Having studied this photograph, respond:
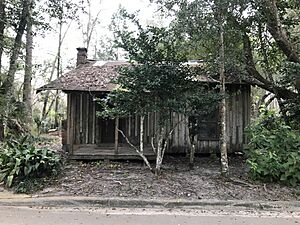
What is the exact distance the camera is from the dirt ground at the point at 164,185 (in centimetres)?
680

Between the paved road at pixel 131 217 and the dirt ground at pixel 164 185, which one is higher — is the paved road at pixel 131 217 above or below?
below

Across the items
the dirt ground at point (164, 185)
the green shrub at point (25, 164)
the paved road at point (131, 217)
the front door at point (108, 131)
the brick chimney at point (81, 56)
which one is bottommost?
the paved road at point (131, 217)

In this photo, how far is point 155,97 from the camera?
7941 mm

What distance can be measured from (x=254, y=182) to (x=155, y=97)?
3.16 metres

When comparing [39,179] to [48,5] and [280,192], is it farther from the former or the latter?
[48,5]

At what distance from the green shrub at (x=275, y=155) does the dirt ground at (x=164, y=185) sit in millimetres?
249

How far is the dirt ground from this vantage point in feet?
22.3

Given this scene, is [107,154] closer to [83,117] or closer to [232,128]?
[83,117]

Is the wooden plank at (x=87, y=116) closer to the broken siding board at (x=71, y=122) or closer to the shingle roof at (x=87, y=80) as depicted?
the broken siding board at (x=71, y=122)

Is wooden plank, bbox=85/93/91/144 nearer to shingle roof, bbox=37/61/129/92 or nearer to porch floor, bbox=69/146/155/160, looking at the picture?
shingle roof, bbox=37/61/129/92

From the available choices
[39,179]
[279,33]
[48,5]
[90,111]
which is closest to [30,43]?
[48,5]

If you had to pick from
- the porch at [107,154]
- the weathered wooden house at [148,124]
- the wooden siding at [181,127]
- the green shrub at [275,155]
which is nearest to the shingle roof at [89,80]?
the weathered wooden house at [148,124]

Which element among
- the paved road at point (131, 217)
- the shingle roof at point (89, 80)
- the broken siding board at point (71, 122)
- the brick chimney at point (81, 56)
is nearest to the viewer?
the paved road at point (131, 217)

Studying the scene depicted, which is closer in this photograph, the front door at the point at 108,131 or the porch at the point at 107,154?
the porch at the point at 107,154
